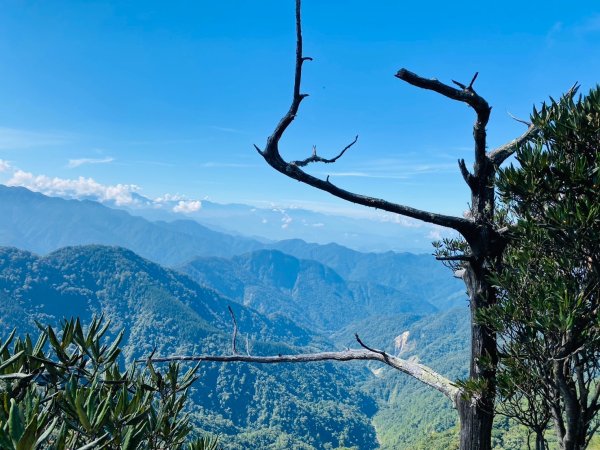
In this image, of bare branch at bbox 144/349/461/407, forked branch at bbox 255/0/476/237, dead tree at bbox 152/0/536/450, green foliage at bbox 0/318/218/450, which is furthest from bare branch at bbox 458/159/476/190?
green foliage at bbox 0/318/218/450

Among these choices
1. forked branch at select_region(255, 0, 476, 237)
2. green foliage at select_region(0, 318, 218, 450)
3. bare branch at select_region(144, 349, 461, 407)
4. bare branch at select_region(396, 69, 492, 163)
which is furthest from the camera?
bare branch at select_region(144, 349, 461, 407)

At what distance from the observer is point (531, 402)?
11.5 feet

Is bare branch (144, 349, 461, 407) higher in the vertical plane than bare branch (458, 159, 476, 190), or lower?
lower

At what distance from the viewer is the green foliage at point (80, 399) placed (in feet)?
4.90

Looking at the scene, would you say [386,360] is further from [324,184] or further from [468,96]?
[468,96]

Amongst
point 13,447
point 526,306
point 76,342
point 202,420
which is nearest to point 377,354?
point 526,306

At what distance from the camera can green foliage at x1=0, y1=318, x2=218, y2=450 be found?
1494mm

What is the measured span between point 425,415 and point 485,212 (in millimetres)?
169701

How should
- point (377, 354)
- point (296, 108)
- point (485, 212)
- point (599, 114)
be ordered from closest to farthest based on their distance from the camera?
point (599, 114) → point (296, 108) → point (485, 212) → point (377, 354)

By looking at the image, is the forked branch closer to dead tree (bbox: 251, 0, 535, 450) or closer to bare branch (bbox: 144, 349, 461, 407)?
dead tree (bbox: 251, 0, 535, 450)

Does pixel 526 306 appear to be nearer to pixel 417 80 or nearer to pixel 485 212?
pixel 485 212

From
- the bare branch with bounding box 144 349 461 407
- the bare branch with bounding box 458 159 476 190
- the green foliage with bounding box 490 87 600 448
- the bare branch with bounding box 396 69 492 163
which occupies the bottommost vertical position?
the bare branch with bounding box 144 349 461 407

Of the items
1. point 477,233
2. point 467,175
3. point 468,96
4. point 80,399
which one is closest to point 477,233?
point 477,233

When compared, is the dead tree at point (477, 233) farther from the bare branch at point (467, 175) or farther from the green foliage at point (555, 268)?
the green foliage at point (555, 268)
